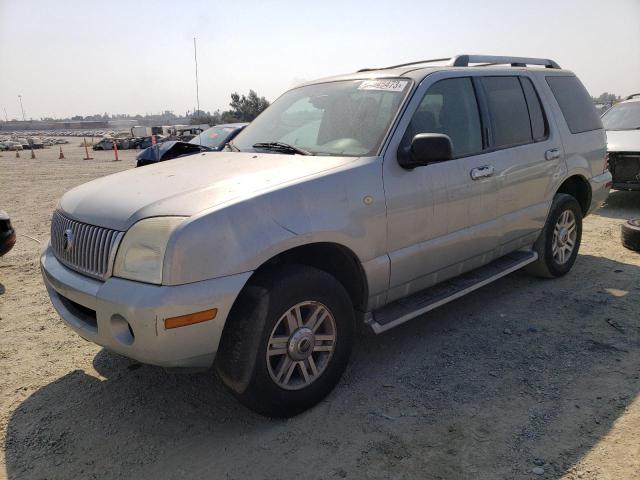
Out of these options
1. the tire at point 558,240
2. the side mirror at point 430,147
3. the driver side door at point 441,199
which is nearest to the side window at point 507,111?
the driver side door at point 441,199

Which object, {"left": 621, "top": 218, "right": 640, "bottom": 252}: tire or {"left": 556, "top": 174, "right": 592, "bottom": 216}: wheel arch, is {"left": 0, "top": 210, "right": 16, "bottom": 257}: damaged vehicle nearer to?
{"left": 556, "top": 174, "right": 592, "bottom": 216}: wheel arch

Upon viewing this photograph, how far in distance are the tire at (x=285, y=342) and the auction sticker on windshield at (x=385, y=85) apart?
57.1 inches

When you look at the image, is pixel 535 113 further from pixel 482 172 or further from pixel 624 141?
pixel 624 141

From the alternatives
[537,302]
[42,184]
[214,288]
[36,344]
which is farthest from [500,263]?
[42,184]

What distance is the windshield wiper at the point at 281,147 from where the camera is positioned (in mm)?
3424

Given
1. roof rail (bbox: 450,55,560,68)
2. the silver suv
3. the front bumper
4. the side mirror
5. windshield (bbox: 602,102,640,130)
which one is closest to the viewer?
the front bumper

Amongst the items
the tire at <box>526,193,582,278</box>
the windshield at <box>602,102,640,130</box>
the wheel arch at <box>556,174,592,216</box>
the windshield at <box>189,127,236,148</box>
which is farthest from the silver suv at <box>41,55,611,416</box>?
the windshield at <box>189,127,236,148</box>

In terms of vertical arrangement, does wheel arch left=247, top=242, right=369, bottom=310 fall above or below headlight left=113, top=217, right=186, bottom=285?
below

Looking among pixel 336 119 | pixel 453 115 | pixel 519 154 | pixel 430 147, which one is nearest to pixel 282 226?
pixel 430 147

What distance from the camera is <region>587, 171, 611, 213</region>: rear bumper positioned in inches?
202

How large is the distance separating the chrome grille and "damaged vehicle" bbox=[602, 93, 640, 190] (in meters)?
7.82

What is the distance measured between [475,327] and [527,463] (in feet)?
5.37

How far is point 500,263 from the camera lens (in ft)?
14.3

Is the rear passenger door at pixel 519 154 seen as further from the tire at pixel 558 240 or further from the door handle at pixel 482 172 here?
the tire at pixel 558 240
